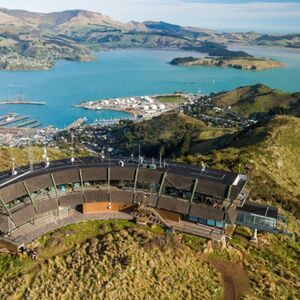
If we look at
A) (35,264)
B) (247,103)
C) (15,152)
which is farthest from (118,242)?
(247,103)

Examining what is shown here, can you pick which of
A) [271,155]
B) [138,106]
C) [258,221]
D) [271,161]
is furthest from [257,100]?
[258,221]

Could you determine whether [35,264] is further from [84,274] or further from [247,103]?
[247,103]

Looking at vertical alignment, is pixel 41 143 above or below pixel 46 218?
below

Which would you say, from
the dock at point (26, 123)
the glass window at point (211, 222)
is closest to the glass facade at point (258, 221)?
the glass window at point (211, 222)

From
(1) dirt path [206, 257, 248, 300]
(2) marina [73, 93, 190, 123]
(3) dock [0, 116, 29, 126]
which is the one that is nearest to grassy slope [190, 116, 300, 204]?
(1) dirt path [206, 257, 248, 300]

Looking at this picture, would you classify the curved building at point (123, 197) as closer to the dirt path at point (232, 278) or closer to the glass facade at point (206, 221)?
the glass facade at point (206, 221)

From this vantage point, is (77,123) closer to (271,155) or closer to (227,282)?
(271,155)
